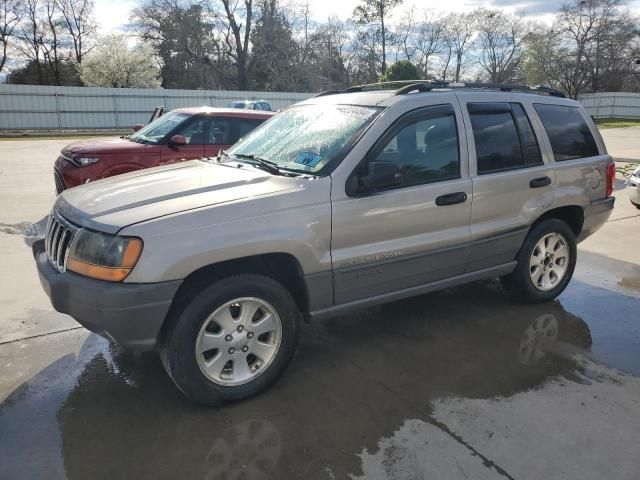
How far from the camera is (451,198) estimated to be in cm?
388

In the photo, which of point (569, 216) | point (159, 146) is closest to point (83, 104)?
point (159, 146)

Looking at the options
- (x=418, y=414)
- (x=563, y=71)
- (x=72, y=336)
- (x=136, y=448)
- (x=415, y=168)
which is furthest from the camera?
(x=563, y=71)

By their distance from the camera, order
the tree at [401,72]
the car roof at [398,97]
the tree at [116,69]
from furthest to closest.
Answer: the tree at [116,69] < the tree at [401,72] < the car roof at [398,97]

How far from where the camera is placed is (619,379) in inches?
140

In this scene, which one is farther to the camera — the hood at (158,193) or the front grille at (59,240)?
the front grille at (59,240)

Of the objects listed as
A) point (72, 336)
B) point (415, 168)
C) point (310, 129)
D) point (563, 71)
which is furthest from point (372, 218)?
point (563, 71)

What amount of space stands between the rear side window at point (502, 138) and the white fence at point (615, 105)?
4316 cm

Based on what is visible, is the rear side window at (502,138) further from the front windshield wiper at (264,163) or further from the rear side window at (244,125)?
the rear side window at (244,125)

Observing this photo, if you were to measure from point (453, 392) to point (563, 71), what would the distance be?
5210 centimetres

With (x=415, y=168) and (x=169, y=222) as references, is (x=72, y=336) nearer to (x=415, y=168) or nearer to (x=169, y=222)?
(x=169, y=222)

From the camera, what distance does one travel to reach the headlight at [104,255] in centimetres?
282

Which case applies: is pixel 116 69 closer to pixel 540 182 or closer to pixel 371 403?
pixel 540 182

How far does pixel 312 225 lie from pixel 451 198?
3.96ft

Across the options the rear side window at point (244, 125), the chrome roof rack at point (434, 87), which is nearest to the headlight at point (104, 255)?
the chrome roof rack at point (434, 87)
